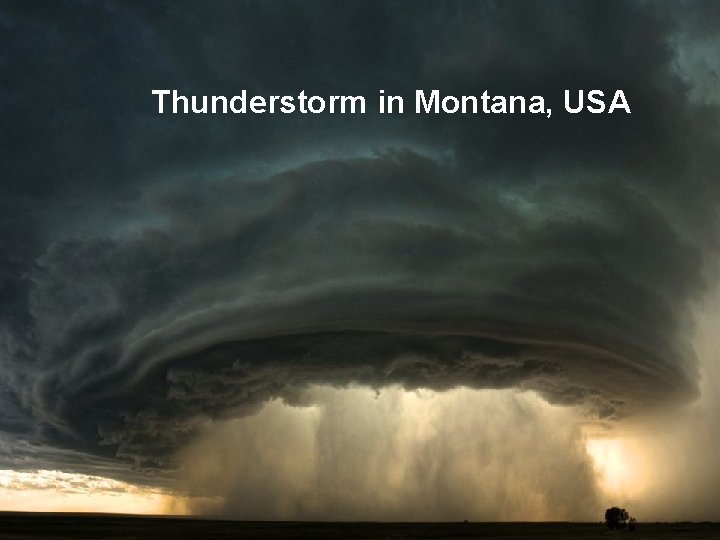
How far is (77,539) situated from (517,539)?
10546 cm

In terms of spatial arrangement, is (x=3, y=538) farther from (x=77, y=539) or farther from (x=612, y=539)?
(x=612, y=539)

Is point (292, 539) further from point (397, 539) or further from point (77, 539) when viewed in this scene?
point (77, 539)

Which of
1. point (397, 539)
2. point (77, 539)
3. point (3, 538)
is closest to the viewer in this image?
point (3, 538)

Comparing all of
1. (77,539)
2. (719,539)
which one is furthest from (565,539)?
(77,539)

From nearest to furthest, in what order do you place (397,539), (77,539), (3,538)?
(3,538) < (77,539) < (397,539)

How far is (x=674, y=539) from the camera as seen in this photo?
146375 millimetres

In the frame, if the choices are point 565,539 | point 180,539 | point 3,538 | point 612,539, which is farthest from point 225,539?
point 612,539

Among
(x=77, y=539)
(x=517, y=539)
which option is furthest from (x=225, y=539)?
(x=517, y=539)

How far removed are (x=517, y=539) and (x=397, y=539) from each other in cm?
2988

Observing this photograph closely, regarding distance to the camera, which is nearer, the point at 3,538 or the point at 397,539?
the point at 3,538

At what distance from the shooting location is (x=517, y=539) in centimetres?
15225

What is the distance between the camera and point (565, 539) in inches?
5881

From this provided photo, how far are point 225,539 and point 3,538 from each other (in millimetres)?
48452

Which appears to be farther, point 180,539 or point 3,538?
point 180,539
